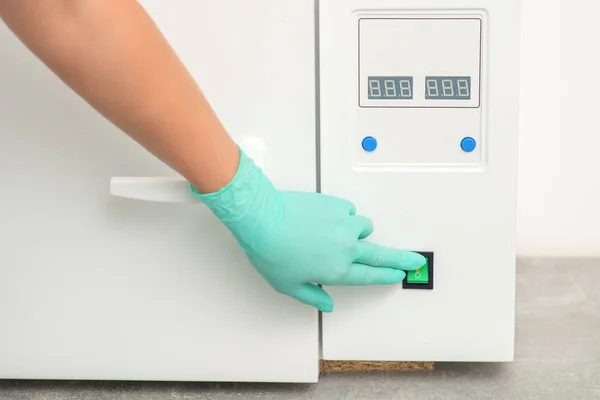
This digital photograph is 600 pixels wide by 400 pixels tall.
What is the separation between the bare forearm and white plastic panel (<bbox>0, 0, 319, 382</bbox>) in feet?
0.35

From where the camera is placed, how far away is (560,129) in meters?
1.19

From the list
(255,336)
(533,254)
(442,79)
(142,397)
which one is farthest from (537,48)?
(142,397)

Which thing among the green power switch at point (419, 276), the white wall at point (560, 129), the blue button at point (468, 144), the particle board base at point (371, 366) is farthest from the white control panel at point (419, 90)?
the white wall at point (560, 129)

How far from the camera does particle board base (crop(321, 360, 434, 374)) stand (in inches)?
34.5

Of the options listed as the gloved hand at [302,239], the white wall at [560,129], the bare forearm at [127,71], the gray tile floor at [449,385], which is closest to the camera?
the bare forearm at [127,71]

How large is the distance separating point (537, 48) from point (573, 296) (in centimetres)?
38

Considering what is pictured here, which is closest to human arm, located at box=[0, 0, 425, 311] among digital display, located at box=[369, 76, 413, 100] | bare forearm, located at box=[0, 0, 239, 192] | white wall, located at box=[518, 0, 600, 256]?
bare forearm, located at box=[0, 0, 239, 192]

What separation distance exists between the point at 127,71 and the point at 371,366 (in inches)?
18.1

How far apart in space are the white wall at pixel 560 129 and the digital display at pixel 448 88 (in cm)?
48

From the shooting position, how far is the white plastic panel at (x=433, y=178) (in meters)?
0.75

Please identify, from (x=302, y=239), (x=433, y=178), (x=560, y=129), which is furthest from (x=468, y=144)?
(x=560, y=129)

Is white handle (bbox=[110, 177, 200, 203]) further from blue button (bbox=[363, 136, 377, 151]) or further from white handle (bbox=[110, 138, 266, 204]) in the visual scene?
blue button (bbox=[363, 136, 377, 151])

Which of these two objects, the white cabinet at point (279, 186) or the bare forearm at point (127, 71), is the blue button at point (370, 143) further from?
the bare forearm at point (127, 71)

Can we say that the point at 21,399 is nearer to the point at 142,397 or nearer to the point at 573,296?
the point at 142,397
